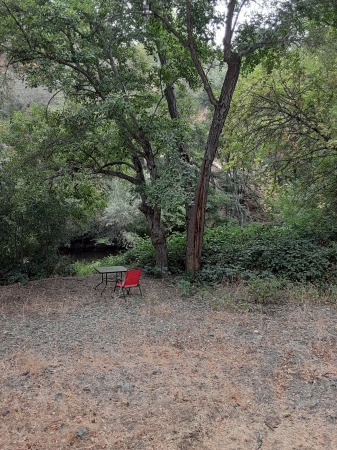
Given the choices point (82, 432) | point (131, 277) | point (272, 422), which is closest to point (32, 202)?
point (131, 277)

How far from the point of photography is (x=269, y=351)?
214 inches

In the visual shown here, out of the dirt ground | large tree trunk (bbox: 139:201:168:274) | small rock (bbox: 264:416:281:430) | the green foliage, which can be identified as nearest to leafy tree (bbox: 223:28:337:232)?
the green foliage

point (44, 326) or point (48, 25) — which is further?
point (48, 25)

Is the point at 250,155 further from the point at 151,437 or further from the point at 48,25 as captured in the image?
the point at 151,437

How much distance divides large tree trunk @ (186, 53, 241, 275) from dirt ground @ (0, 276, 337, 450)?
2.77 meters

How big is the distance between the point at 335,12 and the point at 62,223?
29.1ft

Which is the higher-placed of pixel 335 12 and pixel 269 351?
pixel 335 12

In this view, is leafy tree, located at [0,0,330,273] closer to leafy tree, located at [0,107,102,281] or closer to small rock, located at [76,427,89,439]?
leafy tree, located at [0,107,102,281]

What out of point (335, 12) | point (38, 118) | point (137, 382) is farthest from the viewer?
point (38, 118)

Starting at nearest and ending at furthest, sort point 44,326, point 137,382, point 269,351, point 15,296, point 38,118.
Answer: point 137,382
point 269,351
point 44,326
point 15,296
point 38,118

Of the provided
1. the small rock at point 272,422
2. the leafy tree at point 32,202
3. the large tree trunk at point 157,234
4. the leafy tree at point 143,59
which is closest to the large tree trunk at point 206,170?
the leafy tree at point 143,59

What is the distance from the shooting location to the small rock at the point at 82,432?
11.4 ft

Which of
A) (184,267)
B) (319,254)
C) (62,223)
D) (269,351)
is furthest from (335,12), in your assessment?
(62,223)

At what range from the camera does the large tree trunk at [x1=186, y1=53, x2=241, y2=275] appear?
29.8ft
